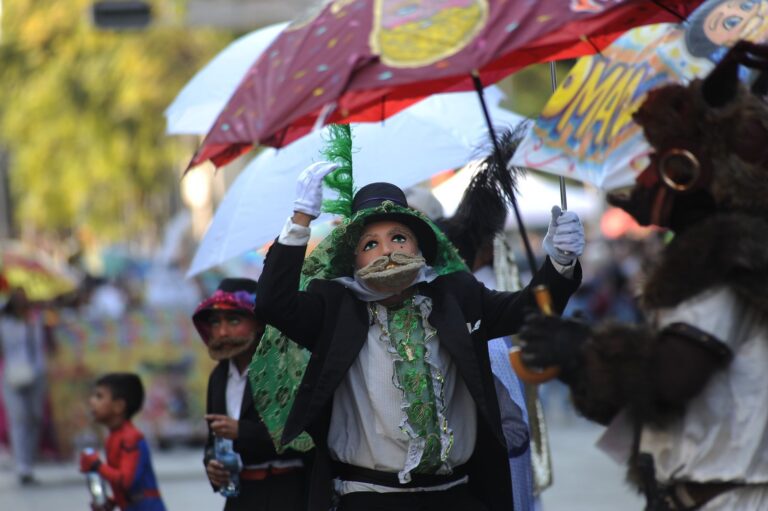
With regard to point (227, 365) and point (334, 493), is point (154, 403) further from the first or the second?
point (334, 493)

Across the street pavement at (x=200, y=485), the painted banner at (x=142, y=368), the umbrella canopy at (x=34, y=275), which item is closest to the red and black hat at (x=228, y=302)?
the street pavement at (x=200, y=485)

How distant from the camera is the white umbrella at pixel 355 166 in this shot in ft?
20.1

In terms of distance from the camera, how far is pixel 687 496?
3527 millimetres

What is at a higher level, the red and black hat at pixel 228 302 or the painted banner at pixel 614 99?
the painted banner at pixel 614 99

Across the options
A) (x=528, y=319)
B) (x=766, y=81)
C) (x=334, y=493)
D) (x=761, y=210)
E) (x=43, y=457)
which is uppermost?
(x=766, y=81)

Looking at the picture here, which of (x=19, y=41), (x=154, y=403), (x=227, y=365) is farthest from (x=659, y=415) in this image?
(x=19, y=41)

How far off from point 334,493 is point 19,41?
21202mm

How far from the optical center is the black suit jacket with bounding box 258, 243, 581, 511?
440 centimetres

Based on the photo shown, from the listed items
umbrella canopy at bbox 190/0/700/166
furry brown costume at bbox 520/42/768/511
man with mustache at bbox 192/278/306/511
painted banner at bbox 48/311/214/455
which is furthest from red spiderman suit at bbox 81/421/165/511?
painted banner at bbox 48/311/214/455

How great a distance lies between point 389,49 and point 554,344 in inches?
35.2

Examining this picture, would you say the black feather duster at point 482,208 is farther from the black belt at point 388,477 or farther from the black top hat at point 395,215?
the black belt at point 388,477

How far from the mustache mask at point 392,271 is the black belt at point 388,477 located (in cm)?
58

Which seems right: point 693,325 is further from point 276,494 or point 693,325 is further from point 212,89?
point 212,89

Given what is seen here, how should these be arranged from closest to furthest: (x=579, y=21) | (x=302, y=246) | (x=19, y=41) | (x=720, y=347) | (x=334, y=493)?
(x=720, y=347)
(x=579, y=21)
(x=302, y=246)
(x=334, y=493)
(x=19, y=41)
